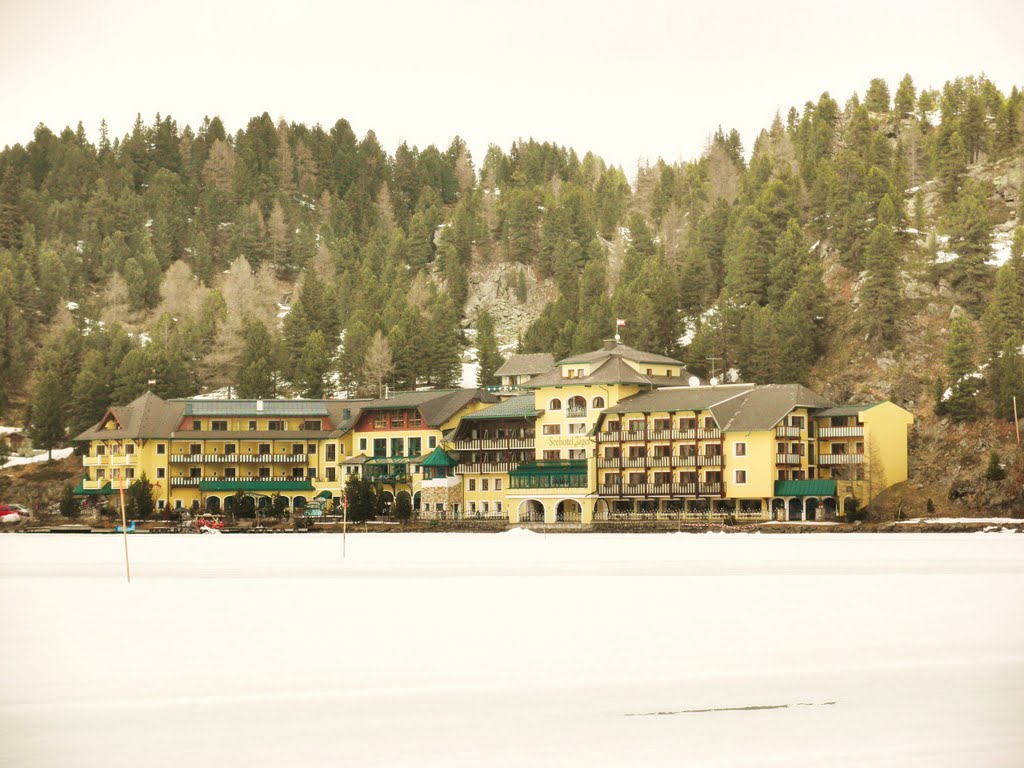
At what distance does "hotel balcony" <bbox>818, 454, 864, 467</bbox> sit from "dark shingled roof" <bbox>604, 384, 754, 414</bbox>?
692cm

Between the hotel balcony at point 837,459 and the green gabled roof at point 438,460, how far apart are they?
93.7ft

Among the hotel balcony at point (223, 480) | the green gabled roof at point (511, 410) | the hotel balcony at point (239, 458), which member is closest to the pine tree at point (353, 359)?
the hotel balcony at point (239, 458)

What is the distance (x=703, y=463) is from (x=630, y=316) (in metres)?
31.3

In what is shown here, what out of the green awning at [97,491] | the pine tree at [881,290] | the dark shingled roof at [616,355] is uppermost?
the pine tree at [881,290]

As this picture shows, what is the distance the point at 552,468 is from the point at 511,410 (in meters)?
7.35

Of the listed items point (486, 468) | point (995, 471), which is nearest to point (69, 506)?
point (486, 468)

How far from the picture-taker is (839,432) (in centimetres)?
9550

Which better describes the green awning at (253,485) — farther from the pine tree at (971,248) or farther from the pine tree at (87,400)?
the pine tree at (971,248)

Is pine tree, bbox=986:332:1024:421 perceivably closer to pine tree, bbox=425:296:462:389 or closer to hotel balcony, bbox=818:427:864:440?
hotel balcony, bbox=818:427:864:440

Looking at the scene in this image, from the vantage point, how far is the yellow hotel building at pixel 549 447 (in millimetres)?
94625

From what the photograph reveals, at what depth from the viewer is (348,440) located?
122 metres

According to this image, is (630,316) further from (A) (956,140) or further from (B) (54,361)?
(B) (54,361)
